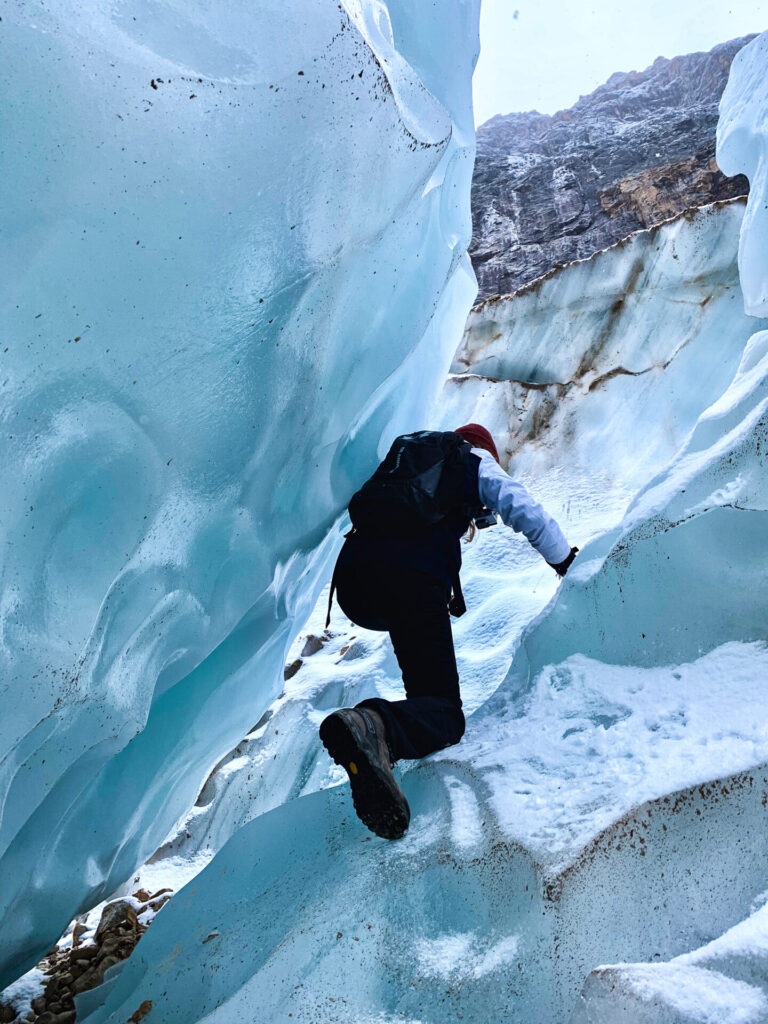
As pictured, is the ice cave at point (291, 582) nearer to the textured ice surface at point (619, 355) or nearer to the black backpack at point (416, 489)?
the black backpack at point (416, 489)

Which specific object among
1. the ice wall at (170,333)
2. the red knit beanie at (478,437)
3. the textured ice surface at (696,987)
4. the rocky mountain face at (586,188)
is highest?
the ice wall at (170,333)

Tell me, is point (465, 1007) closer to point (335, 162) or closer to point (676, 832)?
point (676, 832)

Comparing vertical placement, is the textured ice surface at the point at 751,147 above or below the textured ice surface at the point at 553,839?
above

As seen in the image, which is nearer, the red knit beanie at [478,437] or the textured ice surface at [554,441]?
the red knit beanie at [478,437]

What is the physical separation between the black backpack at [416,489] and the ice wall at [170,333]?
31cm

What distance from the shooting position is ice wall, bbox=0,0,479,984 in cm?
129

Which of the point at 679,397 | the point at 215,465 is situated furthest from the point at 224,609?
the point at 679,397

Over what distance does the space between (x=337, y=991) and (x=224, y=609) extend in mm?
1177

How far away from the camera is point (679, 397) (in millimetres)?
4598

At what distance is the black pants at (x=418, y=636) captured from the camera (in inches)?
65.3

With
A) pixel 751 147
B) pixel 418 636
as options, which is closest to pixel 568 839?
pixel 418 636

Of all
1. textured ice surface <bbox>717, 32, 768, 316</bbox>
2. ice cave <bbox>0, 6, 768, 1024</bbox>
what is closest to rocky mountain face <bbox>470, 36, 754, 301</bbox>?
textured ice surface <bbox>717, 32, 768, 316</bbox>

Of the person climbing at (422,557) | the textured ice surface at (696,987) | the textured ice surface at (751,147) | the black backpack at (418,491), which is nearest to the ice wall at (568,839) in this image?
the textured ice surface at (696,987)

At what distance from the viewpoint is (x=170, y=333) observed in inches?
60.7
